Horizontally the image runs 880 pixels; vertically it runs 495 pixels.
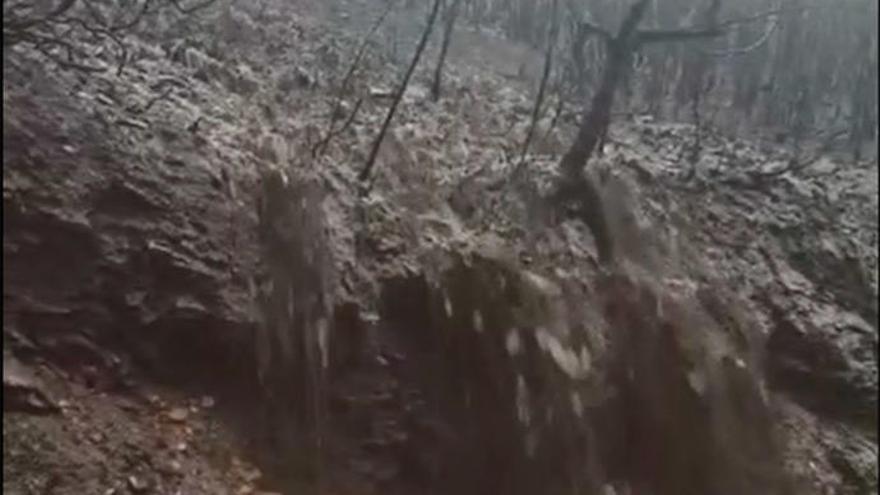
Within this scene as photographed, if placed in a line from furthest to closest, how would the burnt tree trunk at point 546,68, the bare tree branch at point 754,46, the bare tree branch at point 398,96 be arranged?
the bare tree branch at point 754,46
the burnt tree trunk at point 546,68
the bare tree branch at point 398,96

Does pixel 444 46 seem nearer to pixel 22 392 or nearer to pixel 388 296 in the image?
pixel 388 296

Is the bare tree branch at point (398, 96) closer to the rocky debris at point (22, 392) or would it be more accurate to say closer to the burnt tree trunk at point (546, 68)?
the burnt tree trunk at point (546, 68)

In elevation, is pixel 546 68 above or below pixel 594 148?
above

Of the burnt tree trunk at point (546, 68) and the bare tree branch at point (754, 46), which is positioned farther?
the bare tree branch at point (754, 46)

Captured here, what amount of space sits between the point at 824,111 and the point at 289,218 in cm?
399

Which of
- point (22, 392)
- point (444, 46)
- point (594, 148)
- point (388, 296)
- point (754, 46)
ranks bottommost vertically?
point (22, 392)

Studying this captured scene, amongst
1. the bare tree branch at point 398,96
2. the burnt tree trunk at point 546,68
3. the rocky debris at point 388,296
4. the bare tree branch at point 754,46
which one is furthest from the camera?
the bare tree branch at point 754,46

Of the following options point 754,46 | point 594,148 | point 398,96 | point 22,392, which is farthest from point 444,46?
point 22,392

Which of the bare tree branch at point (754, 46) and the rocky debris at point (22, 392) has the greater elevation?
the bare tree branch at point (754, 46)

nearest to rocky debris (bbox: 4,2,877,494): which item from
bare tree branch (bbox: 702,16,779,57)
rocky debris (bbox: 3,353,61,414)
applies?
rocky debris (bbox: 3,353,61,414)

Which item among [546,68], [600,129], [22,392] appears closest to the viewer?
[22,392]

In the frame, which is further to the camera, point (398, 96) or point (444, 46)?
point (444, 46)

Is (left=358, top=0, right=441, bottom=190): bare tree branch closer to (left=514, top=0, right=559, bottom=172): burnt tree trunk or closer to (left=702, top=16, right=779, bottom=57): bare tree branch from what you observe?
(left=514, top=0, right=559, bottom=172): burnt tree trunk

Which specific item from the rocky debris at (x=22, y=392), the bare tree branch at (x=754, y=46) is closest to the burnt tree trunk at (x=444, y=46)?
the bare tree branch at (x=754, y=46)
